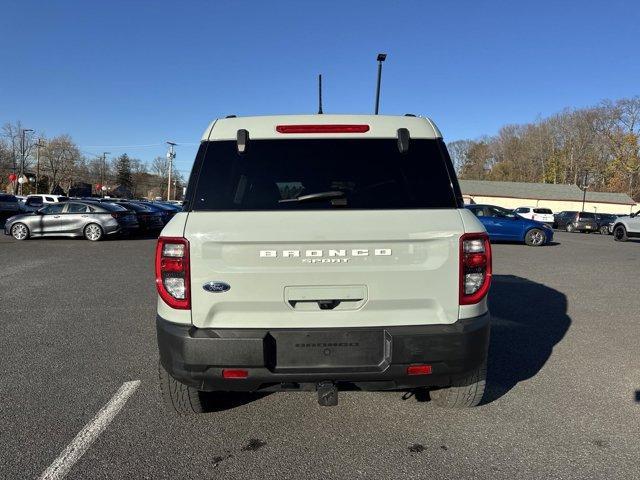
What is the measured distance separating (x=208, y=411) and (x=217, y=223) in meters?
1.52

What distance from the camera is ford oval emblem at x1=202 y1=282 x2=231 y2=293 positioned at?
101 inches

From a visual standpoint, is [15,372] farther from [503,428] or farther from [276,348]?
[503,428]

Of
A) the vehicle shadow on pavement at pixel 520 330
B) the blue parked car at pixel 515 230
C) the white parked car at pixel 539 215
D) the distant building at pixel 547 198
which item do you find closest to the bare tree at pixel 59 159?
the distant building at pixel 547 198

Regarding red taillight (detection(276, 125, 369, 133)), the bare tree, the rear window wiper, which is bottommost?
the rear window wiper

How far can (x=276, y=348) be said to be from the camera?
2.56m

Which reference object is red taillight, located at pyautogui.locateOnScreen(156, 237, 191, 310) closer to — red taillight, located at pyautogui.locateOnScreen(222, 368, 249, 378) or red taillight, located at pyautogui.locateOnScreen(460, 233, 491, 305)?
red taillight, located at pyautogui.locateOnScreen(222, 368, 249, 378)

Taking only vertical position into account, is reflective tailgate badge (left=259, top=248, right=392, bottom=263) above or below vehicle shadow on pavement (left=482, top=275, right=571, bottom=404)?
above

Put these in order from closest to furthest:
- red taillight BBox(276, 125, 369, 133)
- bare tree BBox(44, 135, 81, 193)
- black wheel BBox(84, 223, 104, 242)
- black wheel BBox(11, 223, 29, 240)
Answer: red taillight BBox(276, 125, 369, 133) < black wheel BBox(11, 223, 29, 240) < black wheel BBox(84, 223, 104, 242) < bare tree BBox(44, 135, 81, 193)

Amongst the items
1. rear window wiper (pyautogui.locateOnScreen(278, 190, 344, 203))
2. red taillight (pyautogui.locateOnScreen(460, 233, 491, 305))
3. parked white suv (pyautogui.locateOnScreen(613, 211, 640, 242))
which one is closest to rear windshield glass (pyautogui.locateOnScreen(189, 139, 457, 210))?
rear window wiper (pyautogui.locateOnScreen(278, 190, 344, 203))

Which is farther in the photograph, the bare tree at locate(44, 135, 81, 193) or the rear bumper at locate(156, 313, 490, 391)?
the bare tree at locate(44, 135, 81, 193)

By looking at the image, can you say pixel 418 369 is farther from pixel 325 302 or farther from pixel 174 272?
pixel 174 272

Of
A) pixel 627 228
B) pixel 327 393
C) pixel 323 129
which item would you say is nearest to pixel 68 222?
pixel 323 129

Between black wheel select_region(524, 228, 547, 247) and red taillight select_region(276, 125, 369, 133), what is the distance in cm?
1670

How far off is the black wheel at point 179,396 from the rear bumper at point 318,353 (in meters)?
0.51
